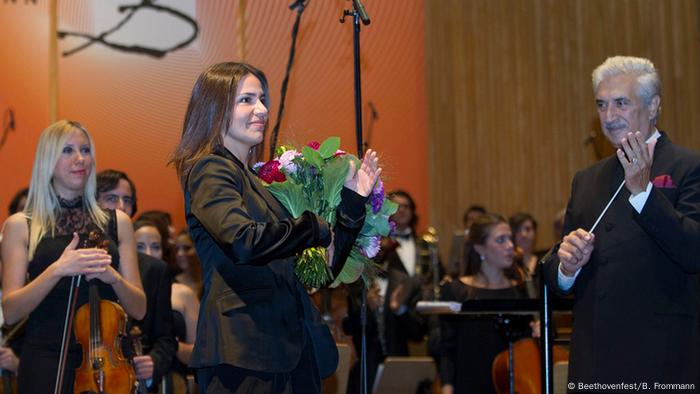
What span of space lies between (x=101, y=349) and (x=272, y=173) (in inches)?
45.9

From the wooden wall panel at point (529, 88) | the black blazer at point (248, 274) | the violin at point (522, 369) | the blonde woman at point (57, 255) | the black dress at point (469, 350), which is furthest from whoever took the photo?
the wooden wall panel at point (529, 88)

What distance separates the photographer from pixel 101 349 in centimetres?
388

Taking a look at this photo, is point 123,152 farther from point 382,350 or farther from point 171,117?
point 382,350

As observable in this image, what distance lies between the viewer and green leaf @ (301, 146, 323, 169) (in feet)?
10.3

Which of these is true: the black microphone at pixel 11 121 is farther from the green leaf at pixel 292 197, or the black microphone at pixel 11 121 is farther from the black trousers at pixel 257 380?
the black trousers at pixel 257 380

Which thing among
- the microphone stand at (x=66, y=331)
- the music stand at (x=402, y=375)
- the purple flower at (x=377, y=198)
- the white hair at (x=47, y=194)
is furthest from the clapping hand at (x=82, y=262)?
the music stand at (x=402, y=375)

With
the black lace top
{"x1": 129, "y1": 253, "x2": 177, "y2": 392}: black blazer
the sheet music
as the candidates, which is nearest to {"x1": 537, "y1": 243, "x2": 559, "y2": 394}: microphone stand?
the sheet music

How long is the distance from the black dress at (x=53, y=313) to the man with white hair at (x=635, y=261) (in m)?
1.86

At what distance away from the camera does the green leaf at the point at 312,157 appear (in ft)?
10.3

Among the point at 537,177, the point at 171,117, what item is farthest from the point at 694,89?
the point at 171,117

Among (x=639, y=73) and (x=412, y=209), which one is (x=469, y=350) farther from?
(x=639, y=73)

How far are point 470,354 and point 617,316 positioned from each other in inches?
113

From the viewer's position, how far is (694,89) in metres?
9.17

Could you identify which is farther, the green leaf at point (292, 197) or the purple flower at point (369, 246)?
the purple flower at point (369, 246)
